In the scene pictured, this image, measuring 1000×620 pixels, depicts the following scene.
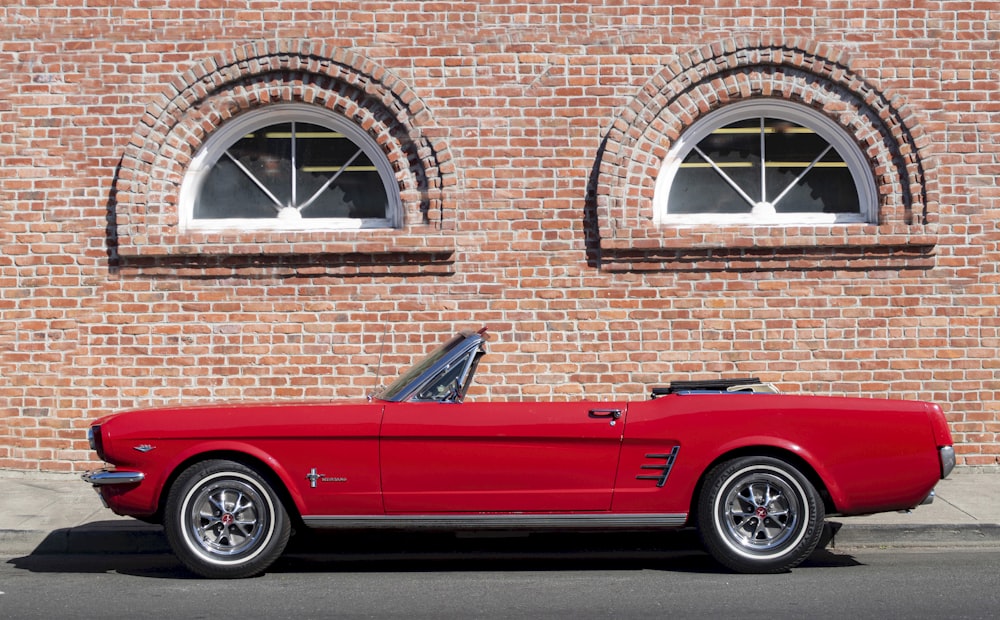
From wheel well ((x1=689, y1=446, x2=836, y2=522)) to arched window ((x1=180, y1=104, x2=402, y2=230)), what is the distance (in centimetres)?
441

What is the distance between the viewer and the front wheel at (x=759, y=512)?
21.5 feet

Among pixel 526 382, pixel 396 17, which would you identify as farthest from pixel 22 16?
pixel 526 382

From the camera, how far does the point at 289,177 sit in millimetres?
10367

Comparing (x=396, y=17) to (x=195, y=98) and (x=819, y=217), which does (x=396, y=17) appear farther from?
(x=819, y=217)

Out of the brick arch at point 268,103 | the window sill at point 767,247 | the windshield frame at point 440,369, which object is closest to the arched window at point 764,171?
the window sill at point 767,247

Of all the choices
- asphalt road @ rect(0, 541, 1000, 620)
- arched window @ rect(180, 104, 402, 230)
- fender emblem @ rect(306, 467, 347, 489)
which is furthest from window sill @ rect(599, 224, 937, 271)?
fender emblem @ rect(306, 467, 347, 489)

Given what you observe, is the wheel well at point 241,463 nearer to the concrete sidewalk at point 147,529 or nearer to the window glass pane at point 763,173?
the concrete sidewalk at point 147,529

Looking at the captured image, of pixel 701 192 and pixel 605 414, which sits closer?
pixel 605 414

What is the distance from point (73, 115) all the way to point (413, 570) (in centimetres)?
529

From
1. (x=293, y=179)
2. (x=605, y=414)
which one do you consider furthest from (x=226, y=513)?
(x=293, y=179)

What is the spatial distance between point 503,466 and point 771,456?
4.79 feet

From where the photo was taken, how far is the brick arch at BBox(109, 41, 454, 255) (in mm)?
9945

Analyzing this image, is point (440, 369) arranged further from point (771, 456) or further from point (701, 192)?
point (701, 192)

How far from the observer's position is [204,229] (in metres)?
10.2
